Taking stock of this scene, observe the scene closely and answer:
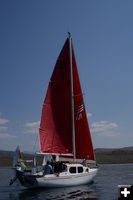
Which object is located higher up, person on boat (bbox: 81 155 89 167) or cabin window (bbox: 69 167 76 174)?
person on boat (bbox: 81 155 89 167)

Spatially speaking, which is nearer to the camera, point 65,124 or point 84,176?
point 84,176

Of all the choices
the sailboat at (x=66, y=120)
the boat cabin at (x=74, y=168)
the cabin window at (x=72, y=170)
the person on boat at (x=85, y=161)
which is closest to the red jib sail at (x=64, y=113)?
the sailboat at (x=66, y=120)

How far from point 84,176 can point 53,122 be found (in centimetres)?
722

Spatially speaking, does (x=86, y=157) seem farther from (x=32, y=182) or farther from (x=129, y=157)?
(x=129, y=157)

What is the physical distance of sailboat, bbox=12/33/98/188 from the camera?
4216cm

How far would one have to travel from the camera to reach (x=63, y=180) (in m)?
37.8

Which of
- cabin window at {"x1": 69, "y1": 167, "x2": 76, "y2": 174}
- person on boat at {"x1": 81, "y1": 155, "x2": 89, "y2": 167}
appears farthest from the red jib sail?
Answer: cabin window at {"x1": 69, "y1": 167, "x2": 76, "y2": 174}

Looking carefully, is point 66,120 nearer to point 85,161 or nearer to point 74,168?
point 85,161

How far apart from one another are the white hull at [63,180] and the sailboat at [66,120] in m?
0.49

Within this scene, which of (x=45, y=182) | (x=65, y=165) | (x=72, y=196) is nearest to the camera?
(x=72, y=196)

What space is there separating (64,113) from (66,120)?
86 cm

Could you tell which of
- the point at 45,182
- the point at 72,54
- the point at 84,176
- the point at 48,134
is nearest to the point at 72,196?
the point at 45,182

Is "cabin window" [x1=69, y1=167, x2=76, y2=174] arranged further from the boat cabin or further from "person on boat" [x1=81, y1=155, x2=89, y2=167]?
"person on boat" [x1=81, y1=155, x2=89, y2=167]

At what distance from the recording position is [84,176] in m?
40.3
